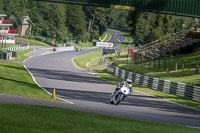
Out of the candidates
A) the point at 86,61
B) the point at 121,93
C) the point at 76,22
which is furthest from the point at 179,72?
the point at 76,22

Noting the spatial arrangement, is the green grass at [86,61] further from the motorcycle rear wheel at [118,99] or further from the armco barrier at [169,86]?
the motorcycle rear wheel at [118,99]

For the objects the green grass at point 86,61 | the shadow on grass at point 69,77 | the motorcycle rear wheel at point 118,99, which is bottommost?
the green grass at point 86,61

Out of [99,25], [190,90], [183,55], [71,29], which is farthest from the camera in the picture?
[99,25]

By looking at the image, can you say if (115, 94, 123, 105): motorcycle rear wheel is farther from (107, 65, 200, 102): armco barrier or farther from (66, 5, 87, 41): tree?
(66, 5, 87, 41): tree

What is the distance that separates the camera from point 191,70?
42.6 meters

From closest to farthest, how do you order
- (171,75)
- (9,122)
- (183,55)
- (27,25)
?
(9,122), (171,75), (183,55), (27,25)

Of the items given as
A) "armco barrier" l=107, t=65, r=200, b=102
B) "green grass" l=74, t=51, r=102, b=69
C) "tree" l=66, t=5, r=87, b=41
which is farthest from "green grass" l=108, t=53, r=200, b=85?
"tree" l=66, t=5, r=87, b=41

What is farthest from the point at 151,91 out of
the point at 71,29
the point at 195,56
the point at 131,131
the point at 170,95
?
the point at 71,29

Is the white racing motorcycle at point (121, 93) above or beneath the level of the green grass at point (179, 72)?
above

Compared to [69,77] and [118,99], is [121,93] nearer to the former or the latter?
[118,99]

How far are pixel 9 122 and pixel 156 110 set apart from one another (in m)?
12.7

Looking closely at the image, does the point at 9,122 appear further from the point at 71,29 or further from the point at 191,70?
the point at 71,29

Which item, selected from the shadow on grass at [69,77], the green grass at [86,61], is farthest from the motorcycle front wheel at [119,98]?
the green grass at [86,61]

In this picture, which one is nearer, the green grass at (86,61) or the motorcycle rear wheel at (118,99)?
the motorcycle rear wheel at (118,99)
